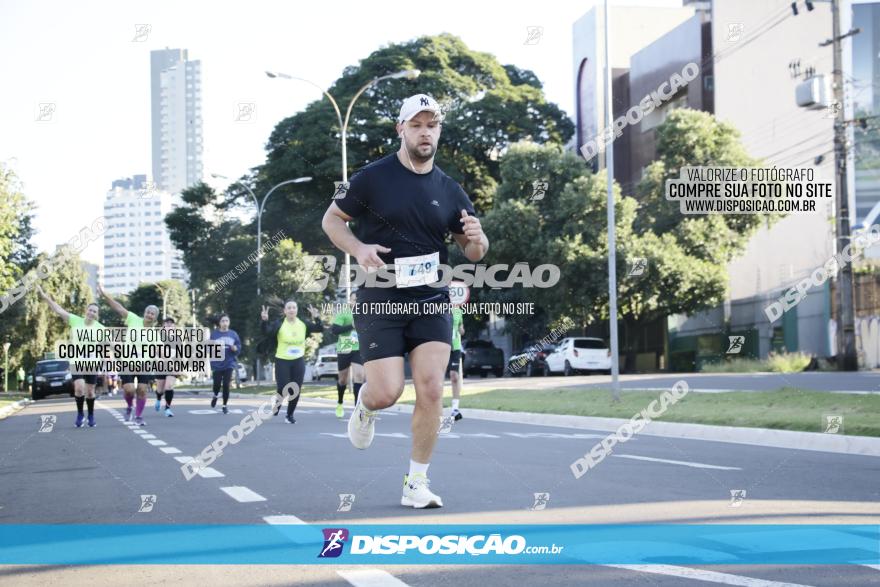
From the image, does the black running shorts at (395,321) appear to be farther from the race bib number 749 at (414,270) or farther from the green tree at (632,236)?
the green tree at (632,236)

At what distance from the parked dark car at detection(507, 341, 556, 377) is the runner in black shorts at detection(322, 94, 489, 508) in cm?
3585

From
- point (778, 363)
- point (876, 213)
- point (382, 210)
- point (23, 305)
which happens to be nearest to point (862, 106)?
point (876, 213)

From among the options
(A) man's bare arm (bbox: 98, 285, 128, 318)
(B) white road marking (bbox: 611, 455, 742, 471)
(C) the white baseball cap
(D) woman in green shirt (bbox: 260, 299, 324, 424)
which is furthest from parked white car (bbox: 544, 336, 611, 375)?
(C) the white baseball cap

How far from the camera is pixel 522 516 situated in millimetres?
6133

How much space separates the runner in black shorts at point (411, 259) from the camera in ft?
21.2

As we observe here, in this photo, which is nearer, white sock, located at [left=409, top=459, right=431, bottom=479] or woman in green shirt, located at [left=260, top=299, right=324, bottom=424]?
white sock, located at [left=409, top=459, right=431, bottom=479]

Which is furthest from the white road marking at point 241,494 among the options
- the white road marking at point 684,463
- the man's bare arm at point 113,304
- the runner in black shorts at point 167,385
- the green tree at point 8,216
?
the green tree at point 8,216

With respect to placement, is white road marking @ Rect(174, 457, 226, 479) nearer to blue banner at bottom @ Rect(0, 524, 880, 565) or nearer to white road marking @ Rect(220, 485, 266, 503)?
white road marking @ Rect(220, 485, 266, 503)

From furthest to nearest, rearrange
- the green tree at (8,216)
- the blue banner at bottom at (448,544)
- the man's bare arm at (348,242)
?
the green tree at (8,216) < the man's bare arm at (348,242) < the blue banner at bottom at (448,544)

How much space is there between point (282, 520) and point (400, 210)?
6.03 feet

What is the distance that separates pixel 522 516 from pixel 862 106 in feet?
132

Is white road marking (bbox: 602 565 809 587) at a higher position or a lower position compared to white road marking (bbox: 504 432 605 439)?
higher

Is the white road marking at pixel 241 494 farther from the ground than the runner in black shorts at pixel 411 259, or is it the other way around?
the runner in black shorts at pixel 411 259

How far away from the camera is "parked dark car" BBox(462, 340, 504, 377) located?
47.3 meters
